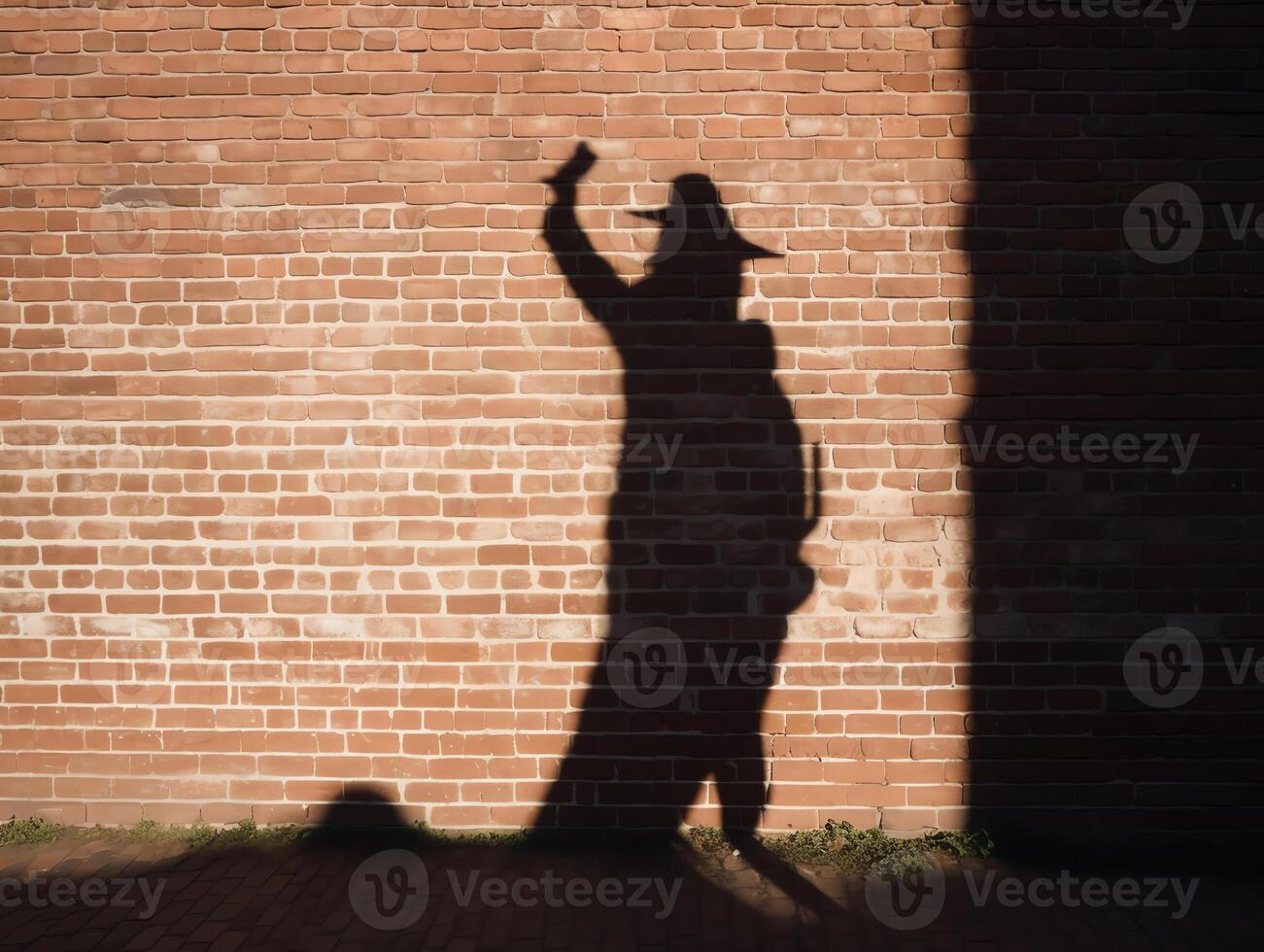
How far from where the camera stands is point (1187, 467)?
360 cm

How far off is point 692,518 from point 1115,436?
2.01m
